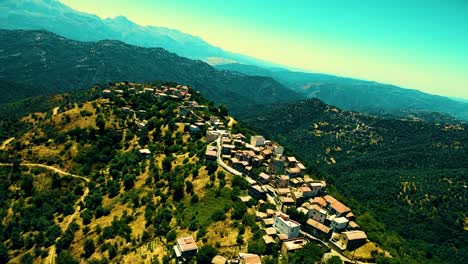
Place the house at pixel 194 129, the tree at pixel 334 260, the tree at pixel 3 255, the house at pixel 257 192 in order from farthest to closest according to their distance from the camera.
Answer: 1. the house at pixel 194 129
2. the house at pixel 257 192
3. the tree at pixel 3 255
4. the tree at pixel 334 260

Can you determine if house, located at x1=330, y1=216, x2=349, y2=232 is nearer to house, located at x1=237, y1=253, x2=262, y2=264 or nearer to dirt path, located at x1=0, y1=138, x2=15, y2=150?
house, located at x1=237, y1=253, x2=262, y2=264

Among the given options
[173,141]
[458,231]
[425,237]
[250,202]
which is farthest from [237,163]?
[458,231]

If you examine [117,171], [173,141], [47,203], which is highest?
[173,141]

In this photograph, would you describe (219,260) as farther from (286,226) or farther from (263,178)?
(263,178)

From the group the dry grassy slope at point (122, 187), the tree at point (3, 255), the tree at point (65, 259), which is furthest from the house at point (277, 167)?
the tree at point (3, 255)

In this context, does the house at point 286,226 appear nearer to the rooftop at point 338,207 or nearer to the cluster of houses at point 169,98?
the rooftop at point 338,207

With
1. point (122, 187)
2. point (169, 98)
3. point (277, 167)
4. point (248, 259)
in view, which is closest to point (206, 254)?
point (248, 259)

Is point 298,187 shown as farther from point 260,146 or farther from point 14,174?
point 14,174
